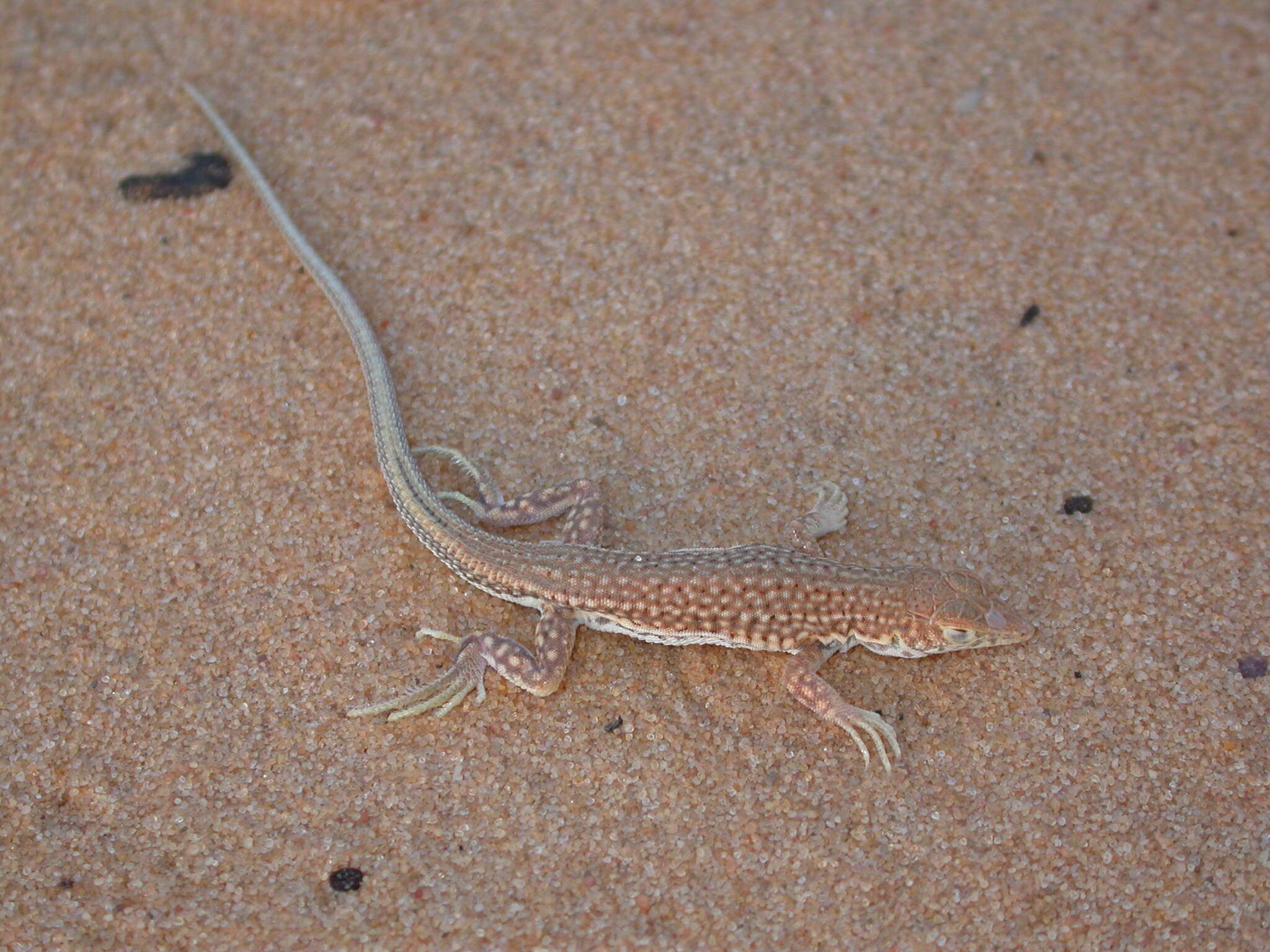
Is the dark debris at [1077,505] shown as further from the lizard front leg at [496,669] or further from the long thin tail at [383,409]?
the long thin tail at [383,409]

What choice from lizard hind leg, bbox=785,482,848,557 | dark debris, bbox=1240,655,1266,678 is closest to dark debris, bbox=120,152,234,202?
lizard hind leg, bbox=785,482,848,557

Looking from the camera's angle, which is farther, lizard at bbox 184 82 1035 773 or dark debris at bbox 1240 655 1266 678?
dark debris at bbox 1240 655 1266 678

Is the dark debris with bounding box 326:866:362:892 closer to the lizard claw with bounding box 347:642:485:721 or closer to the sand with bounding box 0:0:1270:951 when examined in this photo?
the sand with bounding box 0:0:1270:951

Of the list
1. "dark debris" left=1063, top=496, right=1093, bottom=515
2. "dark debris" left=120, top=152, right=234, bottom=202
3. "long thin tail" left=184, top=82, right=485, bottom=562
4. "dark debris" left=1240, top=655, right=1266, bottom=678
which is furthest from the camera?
"dark debris" left=120, top=152, right=234, bottom=202

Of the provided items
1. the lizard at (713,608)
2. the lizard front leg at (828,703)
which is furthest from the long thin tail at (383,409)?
the lizard front leg at (828,703)

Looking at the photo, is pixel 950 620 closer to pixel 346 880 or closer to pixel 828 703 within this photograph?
pixel 828 703

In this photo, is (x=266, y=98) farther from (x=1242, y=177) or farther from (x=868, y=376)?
(x=1242, y=177)
